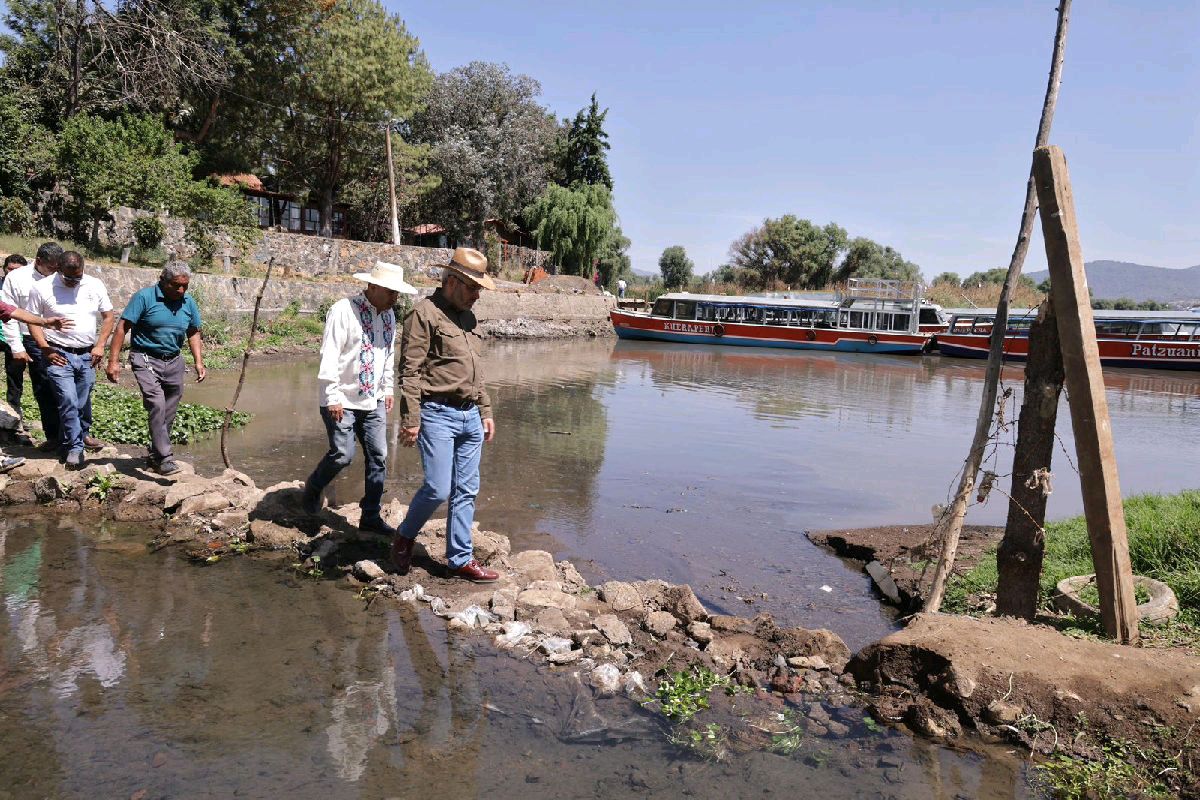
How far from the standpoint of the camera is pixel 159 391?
246 inches

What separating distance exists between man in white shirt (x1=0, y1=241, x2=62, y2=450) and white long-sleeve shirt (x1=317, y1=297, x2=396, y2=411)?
2.81 metres

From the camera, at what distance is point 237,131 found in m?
31.6

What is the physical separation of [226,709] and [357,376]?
2.33m

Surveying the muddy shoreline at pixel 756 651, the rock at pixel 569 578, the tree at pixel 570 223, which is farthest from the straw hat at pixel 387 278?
the tree at pixel 570 223

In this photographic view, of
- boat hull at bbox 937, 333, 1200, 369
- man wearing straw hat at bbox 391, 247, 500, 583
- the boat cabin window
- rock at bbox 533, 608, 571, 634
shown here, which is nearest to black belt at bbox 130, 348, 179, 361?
man wearing straw hat at bbox 391, 247, 500, 583

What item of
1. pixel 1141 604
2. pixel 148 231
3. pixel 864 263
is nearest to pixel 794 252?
pixel 864 263

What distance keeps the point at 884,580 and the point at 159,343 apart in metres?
5.85

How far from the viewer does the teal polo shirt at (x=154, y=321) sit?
614cm

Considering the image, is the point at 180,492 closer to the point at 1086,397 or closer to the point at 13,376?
the point at 13,376

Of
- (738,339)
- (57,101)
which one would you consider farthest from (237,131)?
(738,339)

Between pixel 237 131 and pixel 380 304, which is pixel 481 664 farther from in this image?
pixel 237 131

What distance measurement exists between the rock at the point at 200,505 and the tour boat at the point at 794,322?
3477cm

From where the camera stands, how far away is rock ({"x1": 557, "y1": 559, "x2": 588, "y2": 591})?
5195 millimetres

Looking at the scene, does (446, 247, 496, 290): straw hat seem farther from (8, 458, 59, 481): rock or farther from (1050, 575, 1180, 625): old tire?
(1050, 575, 1180, 625): old tire
